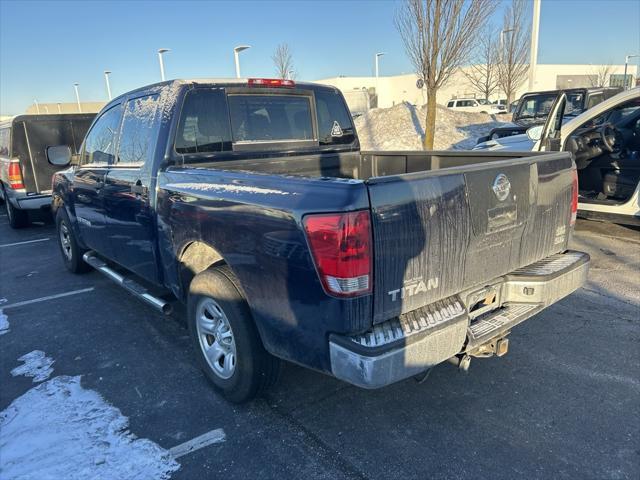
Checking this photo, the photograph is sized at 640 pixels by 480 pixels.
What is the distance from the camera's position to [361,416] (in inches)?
117

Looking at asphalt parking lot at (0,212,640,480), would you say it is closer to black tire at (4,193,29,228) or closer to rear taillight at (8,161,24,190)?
rear taillight at (8,161,24,190)

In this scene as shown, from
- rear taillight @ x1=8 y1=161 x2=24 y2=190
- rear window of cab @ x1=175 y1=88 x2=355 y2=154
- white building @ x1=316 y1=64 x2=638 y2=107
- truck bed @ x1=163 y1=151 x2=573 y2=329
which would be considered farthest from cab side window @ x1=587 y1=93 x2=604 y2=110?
white building @ x1=316 y1=64 x2=638 y2=107

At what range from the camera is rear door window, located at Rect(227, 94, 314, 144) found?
3.98 meters

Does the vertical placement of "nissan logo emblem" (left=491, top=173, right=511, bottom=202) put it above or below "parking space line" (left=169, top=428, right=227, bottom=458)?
above

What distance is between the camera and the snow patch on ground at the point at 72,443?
101 inches

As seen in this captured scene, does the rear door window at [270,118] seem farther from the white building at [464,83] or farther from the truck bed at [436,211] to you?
the white building at [464,83]

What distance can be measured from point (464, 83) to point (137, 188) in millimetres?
56969

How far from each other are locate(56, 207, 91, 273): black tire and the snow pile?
13.5 meters

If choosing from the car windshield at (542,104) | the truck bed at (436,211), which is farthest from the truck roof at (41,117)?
the car windshield at (542,104)

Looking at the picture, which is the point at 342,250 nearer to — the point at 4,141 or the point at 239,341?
the point at 239,341

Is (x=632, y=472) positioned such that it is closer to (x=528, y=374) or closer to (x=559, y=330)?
(x=528, y=374)

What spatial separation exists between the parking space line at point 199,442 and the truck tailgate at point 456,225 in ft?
4.22

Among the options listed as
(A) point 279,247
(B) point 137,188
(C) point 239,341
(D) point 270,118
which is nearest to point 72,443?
(C) point 239,341

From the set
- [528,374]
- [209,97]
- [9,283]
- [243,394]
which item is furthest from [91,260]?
[528,374]
